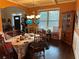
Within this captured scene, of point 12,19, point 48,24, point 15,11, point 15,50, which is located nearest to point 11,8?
point 15,11

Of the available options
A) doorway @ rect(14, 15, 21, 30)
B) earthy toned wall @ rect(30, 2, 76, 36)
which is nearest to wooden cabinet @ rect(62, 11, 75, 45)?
→ earthy toned wall @ rect(30, 2, 76, 36)

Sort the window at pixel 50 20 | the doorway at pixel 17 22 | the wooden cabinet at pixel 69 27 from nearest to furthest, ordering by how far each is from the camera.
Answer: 1. the wooden cabinet at pixel 69 27
2. the doorway at pixel 17 22
3. the window at pixel 50 20

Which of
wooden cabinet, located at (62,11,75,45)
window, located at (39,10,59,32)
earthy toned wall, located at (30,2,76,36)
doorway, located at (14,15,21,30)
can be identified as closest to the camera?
wooden cabinet, located at (62,11,75,45)

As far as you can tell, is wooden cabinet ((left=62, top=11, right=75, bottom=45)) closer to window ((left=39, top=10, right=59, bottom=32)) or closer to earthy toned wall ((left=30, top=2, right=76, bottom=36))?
earthy toned wall ((left=30, top=2, right=76, bottom=36))

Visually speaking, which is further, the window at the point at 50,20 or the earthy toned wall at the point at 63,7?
the window at the point at 50,20

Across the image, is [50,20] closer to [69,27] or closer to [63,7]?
[63,7]

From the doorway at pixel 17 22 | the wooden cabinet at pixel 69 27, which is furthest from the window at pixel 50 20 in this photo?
the doorway at pixel 17 22

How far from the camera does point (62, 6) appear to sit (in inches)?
288

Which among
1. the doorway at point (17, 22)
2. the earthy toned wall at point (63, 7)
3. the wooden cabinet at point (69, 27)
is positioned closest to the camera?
the wooden cabinet at point (69, 27)

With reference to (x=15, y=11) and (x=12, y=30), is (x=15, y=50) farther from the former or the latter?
(x=15, y=11)

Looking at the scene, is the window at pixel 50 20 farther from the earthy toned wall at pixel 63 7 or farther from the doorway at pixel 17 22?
the doorway at pixel 17 22

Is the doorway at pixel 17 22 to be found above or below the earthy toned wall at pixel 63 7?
below

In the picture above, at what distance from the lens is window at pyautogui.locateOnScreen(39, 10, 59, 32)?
791 cm

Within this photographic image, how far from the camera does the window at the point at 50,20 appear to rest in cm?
791
